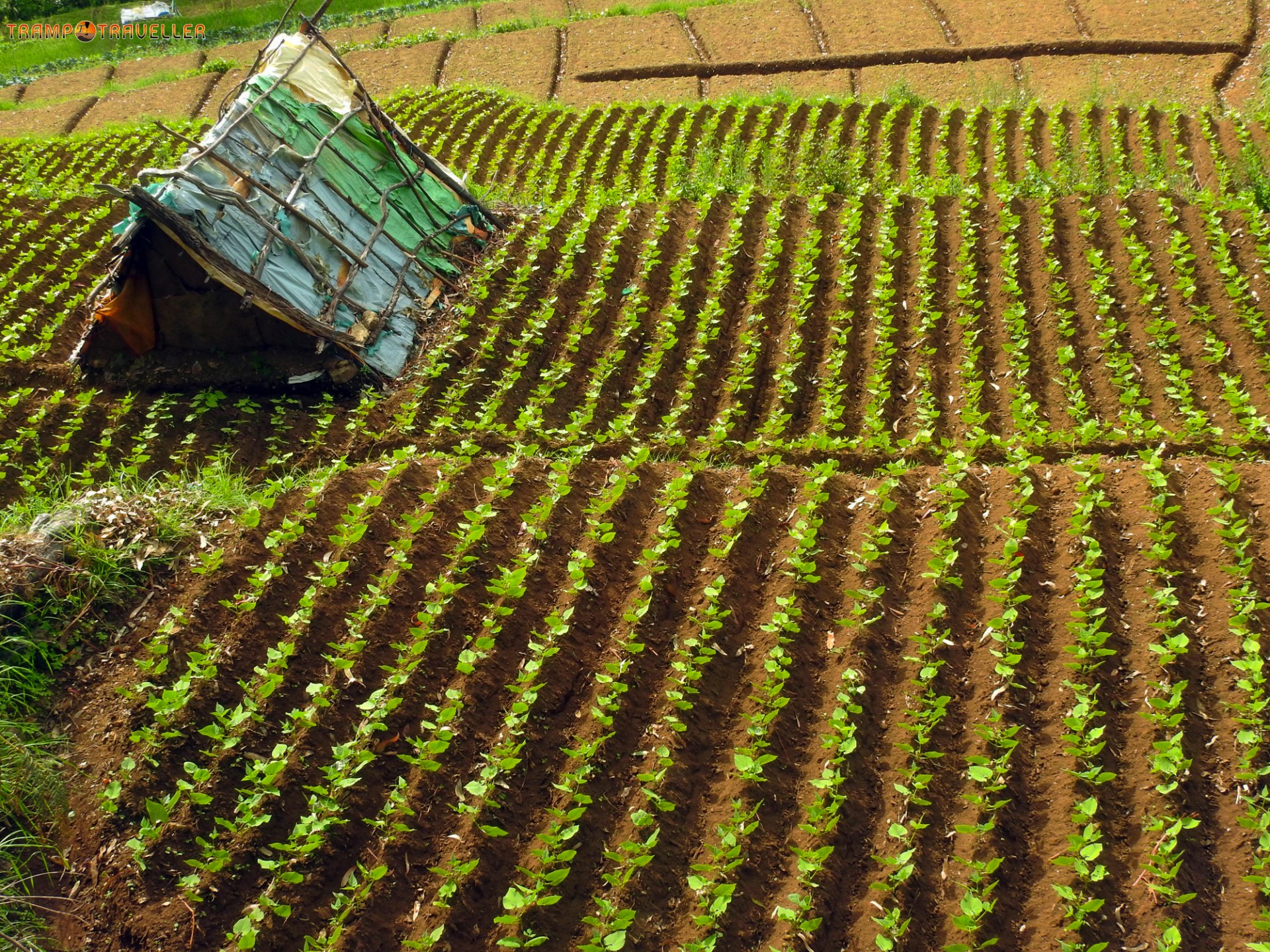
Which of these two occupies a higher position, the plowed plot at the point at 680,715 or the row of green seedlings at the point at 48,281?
the row of green seedlings at the point at 48,281

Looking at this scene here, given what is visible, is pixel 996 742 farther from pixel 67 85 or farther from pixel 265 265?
pixel 67 85

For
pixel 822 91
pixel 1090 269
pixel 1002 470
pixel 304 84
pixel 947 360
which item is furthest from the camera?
pixel 822 91

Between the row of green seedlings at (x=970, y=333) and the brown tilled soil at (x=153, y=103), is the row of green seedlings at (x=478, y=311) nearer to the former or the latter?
the row of green seedlings at (x=970, y=333)

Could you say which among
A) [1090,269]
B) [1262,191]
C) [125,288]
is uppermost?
[1262,191]

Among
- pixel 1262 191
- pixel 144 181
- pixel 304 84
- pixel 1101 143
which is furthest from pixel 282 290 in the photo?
pixel 1101 143

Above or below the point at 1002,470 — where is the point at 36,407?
below

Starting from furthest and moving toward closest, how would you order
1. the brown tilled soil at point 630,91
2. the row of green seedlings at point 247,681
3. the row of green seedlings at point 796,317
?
the brown tilled soil at point 630,91
the row of green seedlings at point 796,317
the row of green seedlings at point 247,681

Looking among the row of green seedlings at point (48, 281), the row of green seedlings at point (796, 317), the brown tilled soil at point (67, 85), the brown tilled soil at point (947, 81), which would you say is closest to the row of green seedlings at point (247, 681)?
the row of green seedlings at point (796, 317)

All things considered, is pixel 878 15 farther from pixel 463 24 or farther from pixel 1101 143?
pixel 463 24

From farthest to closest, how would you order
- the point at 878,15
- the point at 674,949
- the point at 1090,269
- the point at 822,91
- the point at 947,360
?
the point at 878,15 → the point at 822,91 → the point at 1090,269 → the point at 947,360 → the point at 674,949
